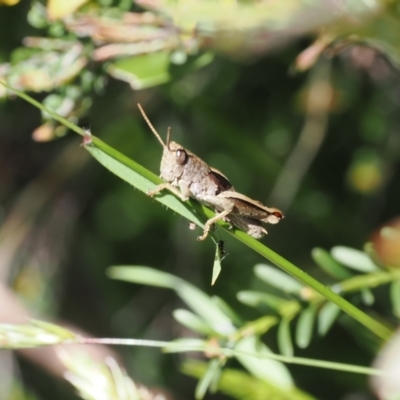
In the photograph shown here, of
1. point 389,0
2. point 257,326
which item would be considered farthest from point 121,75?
point 389,0

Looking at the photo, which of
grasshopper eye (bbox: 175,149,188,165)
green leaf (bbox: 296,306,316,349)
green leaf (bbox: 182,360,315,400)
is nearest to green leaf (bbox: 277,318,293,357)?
green leaf (bbox: 296,306,316,349)

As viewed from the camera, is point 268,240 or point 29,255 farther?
point 268,240

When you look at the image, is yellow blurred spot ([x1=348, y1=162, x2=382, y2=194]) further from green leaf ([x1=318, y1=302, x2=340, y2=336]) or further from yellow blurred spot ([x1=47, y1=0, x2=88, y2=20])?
yellow blurred spot ([x1=47, y1=0, x2=88, y2=20])

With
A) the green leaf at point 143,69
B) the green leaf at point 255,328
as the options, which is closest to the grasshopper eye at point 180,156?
the green leaf at point 143,69

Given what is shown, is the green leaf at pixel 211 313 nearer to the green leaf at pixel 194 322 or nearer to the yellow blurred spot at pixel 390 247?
the green leaf at pixel 194 322

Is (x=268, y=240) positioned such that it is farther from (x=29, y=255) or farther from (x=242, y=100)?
(x=29, y=255)

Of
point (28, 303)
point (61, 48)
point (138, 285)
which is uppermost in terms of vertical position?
point (61, 48)
